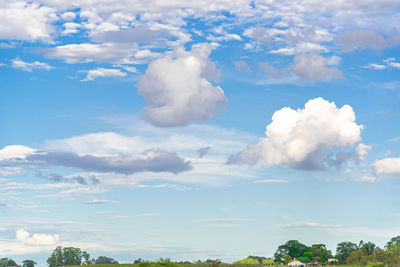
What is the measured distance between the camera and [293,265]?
19975cm

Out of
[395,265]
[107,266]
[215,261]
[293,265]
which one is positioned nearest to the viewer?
[215,261]

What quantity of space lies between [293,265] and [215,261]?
11217cm

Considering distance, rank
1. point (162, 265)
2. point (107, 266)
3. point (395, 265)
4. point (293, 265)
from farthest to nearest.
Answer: point (293, 265), point (395, 265), point (107, 266), point (162, 265)

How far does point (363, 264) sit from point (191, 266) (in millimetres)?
88610

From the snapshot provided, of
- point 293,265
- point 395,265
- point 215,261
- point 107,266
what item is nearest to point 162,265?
point 215,261

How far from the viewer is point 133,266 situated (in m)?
111

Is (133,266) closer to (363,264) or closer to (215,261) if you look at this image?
(215,261)

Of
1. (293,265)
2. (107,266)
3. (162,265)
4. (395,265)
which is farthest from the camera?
(293,265)

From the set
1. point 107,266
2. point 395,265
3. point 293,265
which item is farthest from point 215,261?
point 293,265

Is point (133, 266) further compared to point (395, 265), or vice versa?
point (395, 265)

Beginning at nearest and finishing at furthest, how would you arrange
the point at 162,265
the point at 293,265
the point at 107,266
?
the point at 162,265
the point at 107,266
the point at 293,265

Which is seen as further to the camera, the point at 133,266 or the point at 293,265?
the point at 293,265

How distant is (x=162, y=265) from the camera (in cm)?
8169

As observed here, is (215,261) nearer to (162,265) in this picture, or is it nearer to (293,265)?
(162,265)
